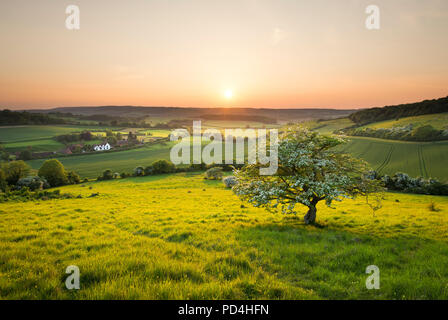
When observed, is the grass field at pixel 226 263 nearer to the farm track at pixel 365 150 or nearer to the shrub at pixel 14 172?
the shrub at pixel 14 172

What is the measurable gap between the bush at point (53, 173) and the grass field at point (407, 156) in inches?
3067

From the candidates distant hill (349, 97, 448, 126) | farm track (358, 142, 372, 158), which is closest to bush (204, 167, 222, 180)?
farm track (358, 142, 372, 158)

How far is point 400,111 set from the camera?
12662cm

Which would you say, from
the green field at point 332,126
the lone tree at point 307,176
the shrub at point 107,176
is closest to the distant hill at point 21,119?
the shrub at point 107,176

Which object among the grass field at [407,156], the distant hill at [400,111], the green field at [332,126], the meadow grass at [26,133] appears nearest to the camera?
the grass field at [407,156]

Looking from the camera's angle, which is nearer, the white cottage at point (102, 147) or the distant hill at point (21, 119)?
the white cottage at point (102, 147)

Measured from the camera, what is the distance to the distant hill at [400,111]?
11119 cm

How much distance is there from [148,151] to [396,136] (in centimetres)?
11723

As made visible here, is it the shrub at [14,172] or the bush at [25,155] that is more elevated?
the bush at [25,155]

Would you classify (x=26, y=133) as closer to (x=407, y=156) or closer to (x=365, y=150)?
(x=365, y=150)

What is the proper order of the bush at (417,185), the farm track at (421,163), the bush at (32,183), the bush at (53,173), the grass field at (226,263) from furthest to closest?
the farm track at (421,163), the bush at (53,173), the bush at (32,183), the bush at (417,185), the grass field at (226,263)

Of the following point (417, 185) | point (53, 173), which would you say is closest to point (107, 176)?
point (53, 173)
